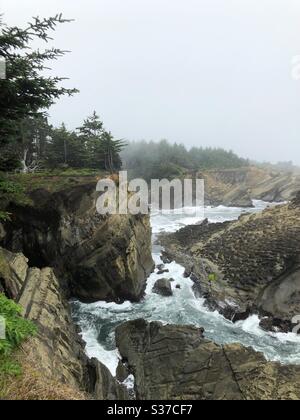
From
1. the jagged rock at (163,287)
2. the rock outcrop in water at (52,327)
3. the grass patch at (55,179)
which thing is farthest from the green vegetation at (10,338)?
the jagged rock at (163,287)

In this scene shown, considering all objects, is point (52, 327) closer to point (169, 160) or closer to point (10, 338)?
point (10, 338)

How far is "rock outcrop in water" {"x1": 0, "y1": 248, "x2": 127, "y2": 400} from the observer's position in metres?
10.8

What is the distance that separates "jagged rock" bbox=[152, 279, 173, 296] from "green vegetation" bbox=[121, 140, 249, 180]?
63.7 meters

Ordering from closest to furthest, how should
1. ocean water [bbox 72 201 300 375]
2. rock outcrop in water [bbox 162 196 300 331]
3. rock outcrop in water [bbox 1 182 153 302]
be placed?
ocean water [bbox 72 201 300 375] → rock outcrop in water [bbox 162 196 300 331] → rock outcrop in water [bbox 1 182 153 302]

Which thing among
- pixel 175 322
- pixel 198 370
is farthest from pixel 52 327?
pixel 175 322

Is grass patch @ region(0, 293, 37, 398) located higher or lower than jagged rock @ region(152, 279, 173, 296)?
higher

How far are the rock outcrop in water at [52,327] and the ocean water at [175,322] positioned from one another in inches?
93.4

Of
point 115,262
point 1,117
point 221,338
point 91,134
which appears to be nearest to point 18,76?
point 1,117

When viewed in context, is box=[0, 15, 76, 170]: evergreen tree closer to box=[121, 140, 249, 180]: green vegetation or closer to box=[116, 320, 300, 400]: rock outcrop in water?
box=[116, 320, 300, 400]: rock outcrop in water

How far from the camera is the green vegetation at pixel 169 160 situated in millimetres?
91250

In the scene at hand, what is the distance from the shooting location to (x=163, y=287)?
24422 mm

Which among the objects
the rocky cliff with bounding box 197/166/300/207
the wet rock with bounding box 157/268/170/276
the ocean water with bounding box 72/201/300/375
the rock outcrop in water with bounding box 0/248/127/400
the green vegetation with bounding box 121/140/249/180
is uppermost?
the green vegetation with bounding box 121/140/249/180

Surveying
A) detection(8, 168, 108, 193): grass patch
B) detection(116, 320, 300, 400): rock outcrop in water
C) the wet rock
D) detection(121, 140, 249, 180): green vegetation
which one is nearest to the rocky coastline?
detection(116, 320, 300, 400): rock outcrop in water

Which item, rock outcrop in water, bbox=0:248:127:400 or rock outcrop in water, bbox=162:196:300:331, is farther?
rock outcrop in water, bbox=162:196:300:331
